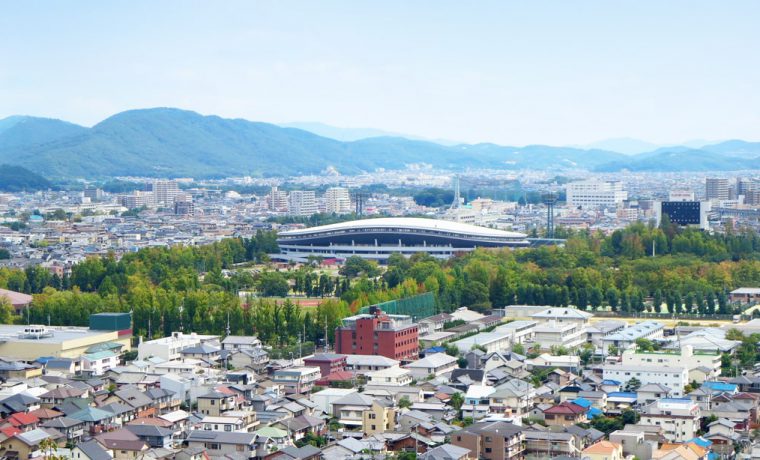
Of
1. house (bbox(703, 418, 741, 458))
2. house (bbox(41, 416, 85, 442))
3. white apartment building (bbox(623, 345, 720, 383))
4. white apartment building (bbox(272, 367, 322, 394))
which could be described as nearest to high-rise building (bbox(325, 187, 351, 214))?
white apartment building (bbox(623, 345, 720, 383))

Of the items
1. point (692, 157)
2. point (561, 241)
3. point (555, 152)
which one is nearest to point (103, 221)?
point (561, 241)

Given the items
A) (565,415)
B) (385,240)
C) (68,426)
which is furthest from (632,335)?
(385,240)

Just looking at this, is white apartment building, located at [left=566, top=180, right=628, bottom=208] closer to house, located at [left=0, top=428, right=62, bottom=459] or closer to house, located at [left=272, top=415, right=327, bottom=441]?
house, located at [left=272, top=415, right=327, bottom=441]

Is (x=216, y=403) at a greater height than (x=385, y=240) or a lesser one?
lesser

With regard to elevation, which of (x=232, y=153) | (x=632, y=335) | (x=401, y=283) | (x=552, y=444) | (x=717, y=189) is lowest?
(x=552, y=444)

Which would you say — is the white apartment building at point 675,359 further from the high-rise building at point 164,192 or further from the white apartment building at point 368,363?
the high-rise building at point 164,192

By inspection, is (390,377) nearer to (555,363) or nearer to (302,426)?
(555,363)

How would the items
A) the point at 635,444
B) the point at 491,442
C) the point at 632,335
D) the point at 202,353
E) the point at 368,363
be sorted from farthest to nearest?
the point at 632,335, the point at 202,353, the point at 368,363, the point at 635,444, the point at 491,442
